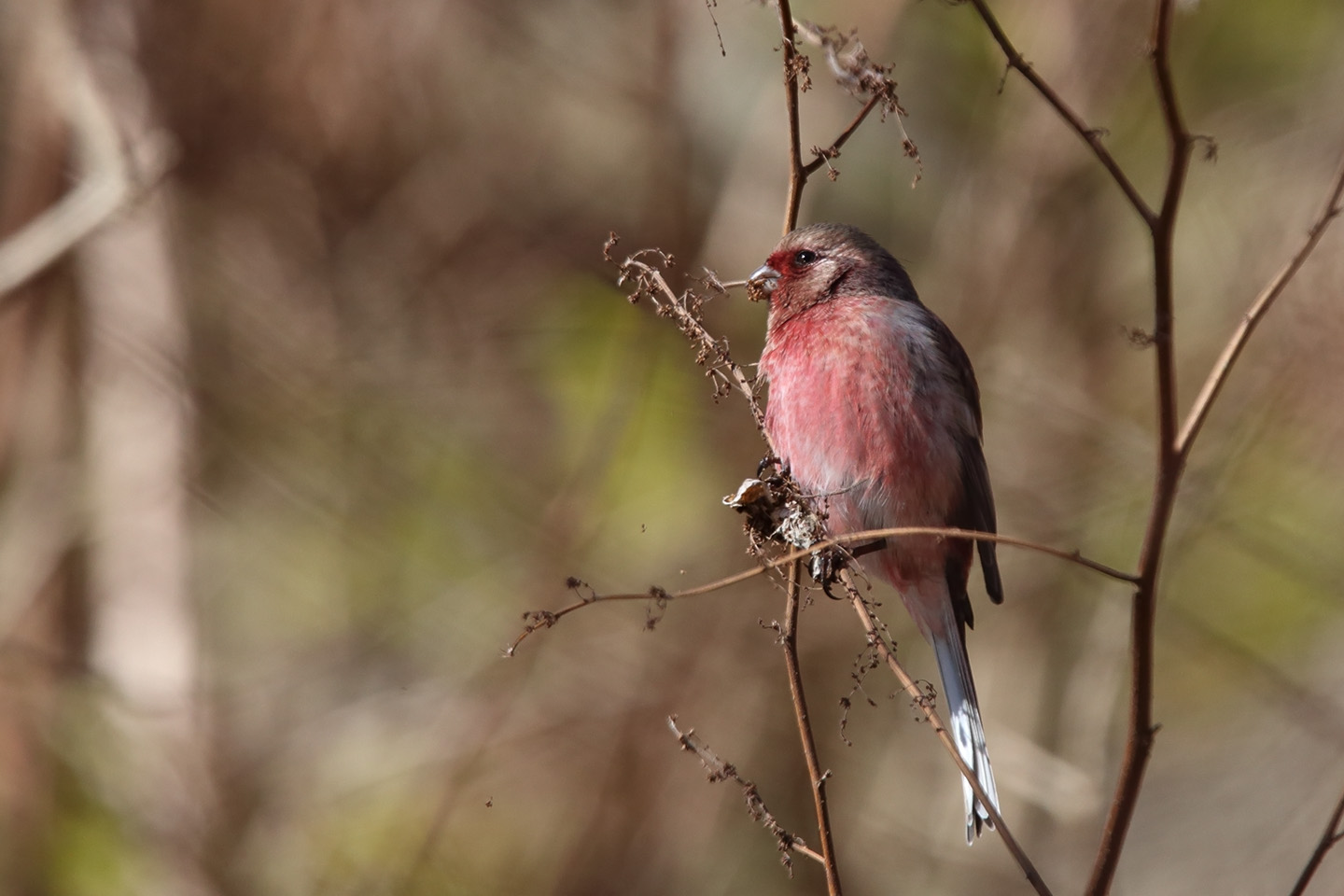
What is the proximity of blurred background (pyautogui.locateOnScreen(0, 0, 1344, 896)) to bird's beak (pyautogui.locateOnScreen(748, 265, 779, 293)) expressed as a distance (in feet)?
6.98

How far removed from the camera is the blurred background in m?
6.39

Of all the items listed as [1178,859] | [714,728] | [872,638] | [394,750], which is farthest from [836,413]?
[1178,859]

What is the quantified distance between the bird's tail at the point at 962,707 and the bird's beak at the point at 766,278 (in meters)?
1.29

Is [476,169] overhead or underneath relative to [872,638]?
overhead

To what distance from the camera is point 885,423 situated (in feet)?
13.0

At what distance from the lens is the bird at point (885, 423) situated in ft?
12.9

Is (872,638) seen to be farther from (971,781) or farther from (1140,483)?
(1140,483)

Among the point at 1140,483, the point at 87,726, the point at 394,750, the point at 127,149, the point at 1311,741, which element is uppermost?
the point at 1140,483

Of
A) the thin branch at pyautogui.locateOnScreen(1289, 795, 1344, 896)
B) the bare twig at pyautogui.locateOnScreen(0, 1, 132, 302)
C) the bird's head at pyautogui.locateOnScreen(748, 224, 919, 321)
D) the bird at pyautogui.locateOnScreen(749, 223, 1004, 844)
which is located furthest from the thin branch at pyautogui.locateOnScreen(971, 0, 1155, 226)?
the bare twig at pyautogui.locateOnScreen(0, 1, 132, 302)

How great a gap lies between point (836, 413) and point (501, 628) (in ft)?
10.5

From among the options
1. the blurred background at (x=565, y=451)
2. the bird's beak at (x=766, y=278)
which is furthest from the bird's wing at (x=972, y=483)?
the blurred background at (x=565, y=451)

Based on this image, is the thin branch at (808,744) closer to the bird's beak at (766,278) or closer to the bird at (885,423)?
the bird at (885,423)

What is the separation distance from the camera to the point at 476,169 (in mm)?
7402

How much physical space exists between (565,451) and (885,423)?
3468 mm
